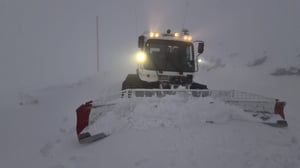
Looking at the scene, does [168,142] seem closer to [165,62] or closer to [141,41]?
[165,62]

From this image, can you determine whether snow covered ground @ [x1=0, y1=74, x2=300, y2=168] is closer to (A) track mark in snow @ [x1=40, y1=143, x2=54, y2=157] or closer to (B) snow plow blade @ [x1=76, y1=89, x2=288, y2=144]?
(A) track mark in snow @ [x1=40, y1=143, x2=54, y2=157]

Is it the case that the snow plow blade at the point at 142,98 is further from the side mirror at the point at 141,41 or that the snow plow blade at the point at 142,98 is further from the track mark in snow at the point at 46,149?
the side mirror at the point at 141,41

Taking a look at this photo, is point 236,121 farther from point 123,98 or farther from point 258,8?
point 258,8

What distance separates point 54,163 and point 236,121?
3496mm

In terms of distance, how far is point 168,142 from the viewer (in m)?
4.30

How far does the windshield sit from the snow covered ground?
7.60 feet

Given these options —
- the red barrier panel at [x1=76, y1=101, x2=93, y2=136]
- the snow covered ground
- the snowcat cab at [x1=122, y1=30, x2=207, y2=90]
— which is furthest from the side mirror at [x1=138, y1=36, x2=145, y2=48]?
the red barrier panel at [x1=76, y1=101, x2=93, y2=136]

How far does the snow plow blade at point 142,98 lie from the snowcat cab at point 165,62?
1725 mm

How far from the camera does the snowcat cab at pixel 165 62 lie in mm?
7332

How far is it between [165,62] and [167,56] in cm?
18

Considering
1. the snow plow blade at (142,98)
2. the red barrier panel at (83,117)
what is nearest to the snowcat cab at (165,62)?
the snow plow blade at (142,98)

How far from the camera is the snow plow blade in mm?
4903

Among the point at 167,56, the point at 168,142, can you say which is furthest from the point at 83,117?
the point at 167,56

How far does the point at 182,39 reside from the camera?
7695 mm
